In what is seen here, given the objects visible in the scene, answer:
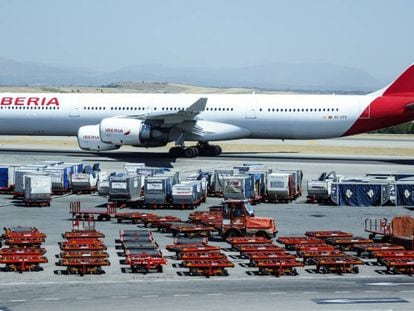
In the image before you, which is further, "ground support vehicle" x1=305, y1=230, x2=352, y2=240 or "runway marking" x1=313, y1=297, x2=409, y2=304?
"ground support vehicle" x1=305, y1=230, x2=352, y2=240

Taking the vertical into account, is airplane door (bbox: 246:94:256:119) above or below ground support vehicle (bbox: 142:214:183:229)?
above

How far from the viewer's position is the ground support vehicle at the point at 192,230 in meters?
36.3

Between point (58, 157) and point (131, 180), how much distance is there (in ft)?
70.2

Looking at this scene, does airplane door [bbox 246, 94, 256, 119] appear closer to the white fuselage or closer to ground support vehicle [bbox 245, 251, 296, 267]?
the white fuselage

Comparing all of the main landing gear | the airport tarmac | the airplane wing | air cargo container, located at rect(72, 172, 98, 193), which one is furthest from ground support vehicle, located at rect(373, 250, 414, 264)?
the main landing gear

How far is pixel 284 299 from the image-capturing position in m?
25.4

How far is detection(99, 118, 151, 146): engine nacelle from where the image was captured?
61.2 metres

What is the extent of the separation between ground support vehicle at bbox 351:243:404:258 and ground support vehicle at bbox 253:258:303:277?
3.66 m

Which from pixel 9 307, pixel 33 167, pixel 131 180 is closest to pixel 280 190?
pixel 131 180

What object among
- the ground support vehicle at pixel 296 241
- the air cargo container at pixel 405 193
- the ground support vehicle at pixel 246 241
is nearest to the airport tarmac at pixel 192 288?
the ground support vehicle at pixel 246 241

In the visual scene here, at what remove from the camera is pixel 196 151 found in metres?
66.1

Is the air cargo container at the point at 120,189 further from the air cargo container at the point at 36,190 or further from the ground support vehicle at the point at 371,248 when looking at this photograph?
the ground support vehicle at the point at 371,248

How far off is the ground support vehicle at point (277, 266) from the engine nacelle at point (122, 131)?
108 feet

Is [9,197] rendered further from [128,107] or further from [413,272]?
[413,272]
